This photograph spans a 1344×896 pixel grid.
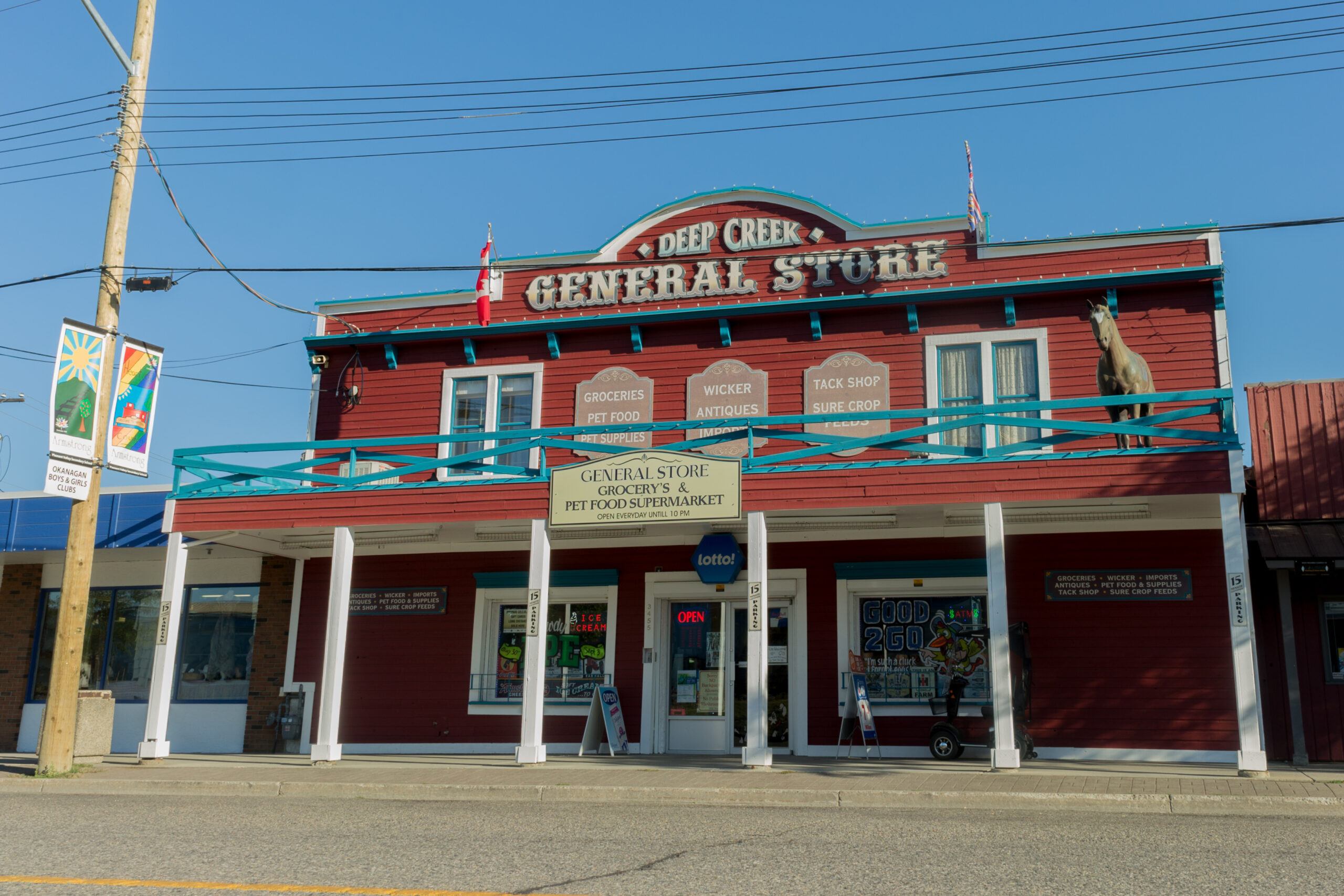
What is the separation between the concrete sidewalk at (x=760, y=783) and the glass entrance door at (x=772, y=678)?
2.91 ft

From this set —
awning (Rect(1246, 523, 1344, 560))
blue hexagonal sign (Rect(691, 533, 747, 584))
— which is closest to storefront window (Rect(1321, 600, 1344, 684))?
awning (Rect(1246, 523, 1344, 560))

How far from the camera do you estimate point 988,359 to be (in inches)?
638

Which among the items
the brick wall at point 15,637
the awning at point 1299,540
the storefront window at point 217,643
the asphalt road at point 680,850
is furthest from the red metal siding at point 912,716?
the brick wall at point 15,637

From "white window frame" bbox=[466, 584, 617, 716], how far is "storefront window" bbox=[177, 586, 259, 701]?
397 centimetres

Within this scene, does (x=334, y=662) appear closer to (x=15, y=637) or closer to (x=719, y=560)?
(x=719, y=560)

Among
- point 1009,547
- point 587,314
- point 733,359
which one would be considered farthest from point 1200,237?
point 587,314

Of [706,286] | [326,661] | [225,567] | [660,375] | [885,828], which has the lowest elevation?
[885,828]

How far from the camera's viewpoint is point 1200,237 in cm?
1563

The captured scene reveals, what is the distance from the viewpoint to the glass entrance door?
1609 centimetres

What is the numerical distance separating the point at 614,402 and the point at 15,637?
12.2 meters

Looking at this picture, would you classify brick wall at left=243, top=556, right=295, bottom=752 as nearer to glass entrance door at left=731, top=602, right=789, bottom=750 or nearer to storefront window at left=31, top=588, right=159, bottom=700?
storefront window at left=31, top=588, right=159, bottom=700

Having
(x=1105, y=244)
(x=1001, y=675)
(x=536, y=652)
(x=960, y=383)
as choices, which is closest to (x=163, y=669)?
(x=536, y=652)

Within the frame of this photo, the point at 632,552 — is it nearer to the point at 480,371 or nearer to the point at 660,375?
the point at 660,375

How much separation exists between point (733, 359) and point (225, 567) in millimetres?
9324
